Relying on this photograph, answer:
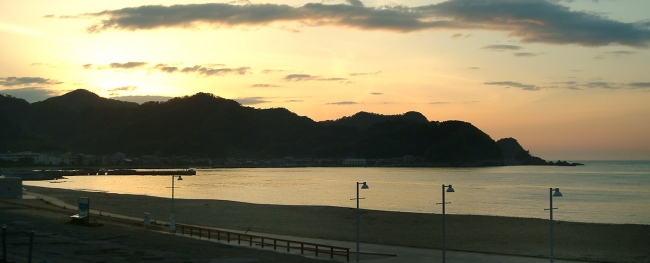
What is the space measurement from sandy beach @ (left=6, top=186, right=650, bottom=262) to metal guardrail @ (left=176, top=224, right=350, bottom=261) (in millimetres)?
5285

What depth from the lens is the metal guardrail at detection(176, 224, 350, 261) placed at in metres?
25.8

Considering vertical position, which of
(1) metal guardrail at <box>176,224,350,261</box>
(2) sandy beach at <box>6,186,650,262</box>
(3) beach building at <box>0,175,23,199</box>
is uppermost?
(3) beach building at <box>0,175,23,199</box>

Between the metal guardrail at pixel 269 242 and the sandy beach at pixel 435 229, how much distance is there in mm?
5285

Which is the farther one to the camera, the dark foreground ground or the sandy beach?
the sandy beach

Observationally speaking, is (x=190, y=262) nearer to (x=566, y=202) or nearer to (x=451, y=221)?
(x=451, y=221)

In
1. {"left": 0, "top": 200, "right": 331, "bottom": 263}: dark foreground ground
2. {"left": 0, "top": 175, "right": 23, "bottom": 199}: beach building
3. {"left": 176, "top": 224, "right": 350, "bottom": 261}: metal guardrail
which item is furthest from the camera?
{"left": 0, "top": 175, "right": 23, "bottom": 199}: beach building

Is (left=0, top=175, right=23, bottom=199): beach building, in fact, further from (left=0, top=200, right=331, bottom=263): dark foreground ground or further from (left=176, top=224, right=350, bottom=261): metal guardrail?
(left=176, top=224, right=350, bottom=261): metal guardrail

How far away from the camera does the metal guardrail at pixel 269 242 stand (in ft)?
84.7

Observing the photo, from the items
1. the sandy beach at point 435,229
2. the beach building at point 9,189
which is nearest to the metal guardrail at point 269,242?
the sandy beach at point 435,229

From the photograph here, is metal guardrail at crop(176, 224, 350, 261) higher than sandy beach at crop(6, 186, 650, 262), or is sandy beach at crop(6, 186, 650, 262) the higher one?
metal guardrail at crop(176, 224, 350, 261)

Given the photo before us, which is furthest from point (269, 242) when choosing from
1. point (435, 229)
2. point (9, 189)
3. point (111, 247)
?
point (9, 189)

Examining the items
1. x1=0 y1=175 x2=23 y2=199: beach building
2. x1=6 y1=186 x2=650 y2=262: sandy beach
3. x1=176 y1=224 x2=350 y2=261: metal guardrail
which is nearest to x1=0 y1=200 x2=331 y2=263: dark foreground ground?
x1=176 y1=224 x2=350 y2=261: metal guardrail

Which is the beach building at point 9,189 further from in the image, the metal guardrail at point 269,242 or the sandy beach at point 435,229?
the metal guardrail at point 269,242

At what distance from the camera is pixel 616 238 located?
35031 mm
